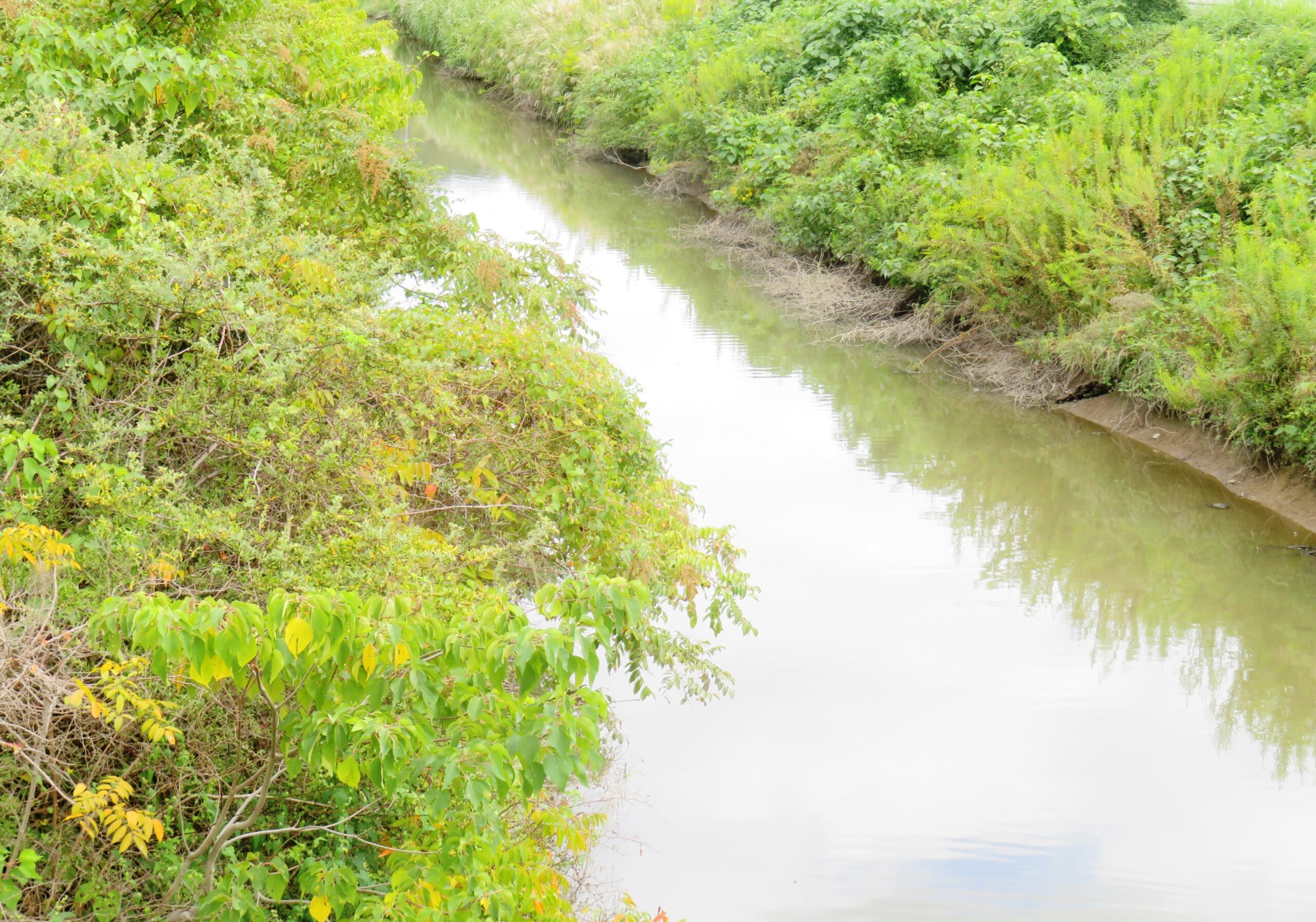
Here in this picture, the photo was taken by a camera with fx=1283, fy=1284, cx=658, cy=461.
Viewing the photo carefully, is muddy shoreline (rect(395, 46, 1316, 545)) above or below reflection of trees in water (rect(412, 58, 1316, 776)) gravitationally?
above

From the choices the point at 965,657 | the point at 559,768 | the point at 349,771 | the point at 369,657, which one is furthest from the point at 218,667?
the point at 965,657

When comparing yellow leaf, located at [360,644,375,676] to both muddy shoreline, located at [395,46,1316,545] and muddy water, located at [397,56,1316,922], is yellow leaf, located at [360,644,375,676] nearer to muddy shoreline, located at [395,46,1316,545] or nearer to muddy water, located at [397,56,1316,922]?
muddy water, located at [397,56,1316,922]

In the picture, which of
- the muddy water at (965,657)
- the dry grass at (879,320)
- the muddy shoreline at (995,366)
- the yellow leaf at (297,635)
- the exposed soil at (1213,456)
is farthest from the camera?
the dry grass at (879,320)

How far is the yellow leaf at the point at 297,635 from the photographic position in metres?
2.51

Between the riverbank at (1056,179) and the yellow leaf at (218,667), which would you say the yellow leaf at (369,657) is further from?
the riverbank at (1056,179)

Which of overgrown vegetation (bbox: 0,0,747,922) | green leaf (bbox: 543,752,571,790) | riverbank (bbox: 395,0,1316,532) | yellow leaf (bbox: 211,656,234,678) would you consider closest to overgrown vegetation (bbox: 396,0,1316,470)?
riverbank (bbox: 395,0,1316,532)

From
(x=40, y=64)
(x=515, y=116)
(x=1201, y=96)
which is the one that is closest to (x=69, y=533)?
(x=40, y=64)

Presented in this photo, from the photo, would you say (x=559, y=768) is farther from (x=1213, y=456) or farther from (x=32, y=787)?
(x=1213, y=456)

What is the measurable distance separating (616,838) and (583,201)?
13.5 m

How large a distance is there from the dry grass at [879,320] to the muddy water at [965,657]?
0.78 ft

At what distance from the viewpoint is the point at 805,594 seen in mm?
7035

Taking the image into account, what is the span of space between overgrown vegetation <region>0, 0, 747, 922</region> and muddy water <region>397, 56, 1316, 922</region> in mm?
639

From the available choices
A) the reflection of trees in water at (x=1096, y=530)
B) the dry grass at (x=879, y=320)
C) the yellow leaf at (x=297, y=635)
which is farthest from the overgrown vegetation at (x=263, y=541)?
the dry grass at (x=879, y=320)

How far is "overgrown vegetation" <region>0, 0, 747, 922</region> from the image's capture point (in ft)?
9.29
